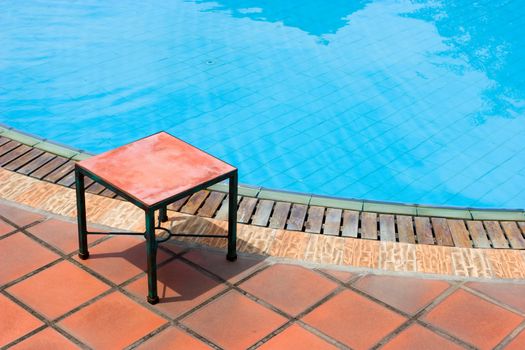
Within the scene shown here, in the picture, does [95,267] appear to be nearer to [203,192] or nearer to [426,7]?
[203,192]

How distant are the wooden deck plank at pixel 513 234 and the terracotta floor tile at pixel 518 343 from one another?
2.63ft

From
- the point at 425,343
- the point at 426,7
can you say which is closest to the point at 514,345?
the point at 425,343

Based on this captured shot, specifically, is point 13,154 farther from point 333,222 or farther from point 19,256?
point 333,222

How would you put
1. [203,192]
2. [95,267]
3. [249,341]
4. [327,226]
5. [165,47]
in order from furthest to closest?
[165,47] → [203,192] → [327,226] → [95,267] → [249,341]

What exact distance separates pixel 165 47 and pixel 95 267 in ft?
13.8

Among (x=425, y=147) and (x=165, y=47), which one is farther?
(x=165, y=47)

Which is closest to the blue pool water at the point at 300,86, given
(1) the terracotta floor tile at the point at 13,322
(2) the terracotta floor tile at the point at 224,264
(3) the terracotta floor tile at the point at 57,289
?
(2) the terracotta floor tile at the point at 224,264

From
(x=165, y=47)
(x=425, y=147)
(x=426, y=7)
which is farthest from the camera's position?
(x=426, y=7)

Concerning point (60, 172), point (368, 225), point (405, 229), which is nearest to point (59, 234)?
point (60, 172)

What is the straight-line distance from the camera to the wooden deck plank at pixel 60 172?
5.07 metres

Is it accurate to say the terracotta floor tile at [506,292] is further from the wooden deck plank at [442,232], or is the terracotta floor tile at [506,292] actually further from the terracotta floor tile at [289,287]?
the terracotta floor tile at [289,287]

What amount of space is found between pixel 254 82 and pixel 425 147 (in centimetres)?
185

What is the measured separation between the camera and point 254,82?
731cm

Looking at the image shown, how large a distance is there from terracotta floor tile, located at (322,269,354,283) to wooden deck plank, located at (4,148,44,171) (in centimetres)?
232
